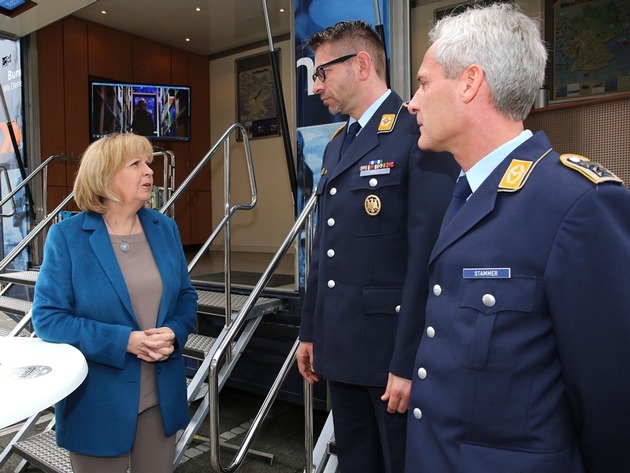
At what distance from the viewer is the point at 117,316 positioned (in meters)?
1.61

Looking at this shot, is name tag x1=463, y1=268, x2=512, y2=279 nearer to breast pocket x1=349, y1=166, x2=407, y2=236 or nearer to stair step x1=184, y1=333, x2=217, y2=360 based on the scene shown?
breast pocket x1=349, y1=166, x2=407, y2=236

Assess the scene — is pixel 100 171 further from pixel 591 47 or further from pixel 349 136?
pixel 591 47

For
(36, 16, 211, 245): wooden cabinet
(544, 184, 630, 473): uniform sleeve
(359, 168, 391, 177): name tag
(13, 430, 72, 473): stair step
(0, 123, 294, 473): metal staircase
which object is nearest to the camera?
(544, 184, 630, 473): uniform sleeve

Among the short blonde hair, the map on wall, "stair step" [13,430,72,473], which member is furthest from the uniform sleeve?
the map on wall

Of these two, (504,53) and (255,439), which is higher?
(504,53)

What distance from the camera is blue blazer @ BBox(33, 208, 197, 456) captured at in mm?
1547

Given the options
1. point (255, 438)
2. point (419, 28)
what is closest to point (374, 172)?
point (419, 28)

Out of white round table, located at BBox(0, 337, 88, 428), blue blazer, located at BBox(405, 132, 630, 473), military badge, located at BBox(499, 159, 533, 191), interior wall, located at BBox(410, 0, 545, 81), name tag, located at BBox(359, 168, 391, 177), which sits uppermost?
interior wall, located at BBox(410, 0, 545, 81)

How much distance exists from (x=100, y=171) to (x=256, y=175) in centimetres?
604

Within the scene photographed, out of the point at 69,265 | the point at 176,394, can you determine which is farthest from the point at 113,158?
the point at 176,394

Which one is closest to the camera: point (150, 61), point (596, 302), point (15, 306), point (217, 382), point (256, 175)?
point (596, 302)

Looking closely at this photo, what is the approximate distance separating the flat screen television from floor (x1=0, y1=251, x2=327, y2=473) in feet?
15.1

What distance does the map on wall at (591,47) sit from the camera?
406cm

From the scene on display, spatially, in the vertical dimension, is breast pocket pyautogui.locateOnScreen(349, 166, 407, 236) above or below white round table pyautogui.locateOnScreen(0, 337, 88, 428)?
above
